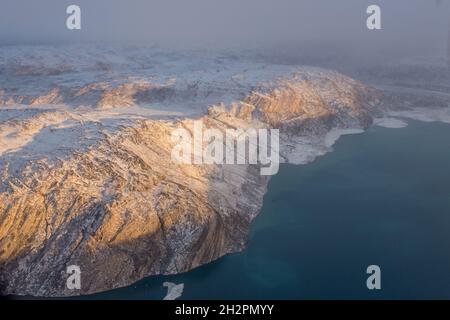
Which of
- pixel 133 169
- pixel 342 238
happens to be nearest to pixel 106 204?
pixel 133 169

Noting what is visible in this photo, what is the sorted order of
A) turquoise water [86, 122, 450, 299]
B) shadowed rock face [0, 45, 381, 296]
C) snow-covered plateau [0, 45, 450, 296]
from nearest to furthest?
turquoise water [86, 122, 450, 299] < shadowed rock face [0, 45, 381, 296] < snow-covered plateau [0, 45, 450, 296]

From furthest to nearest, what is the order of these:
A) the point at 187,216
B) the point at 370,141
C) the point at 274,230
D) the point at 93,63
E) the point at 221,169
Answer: the point at 93,63 → the point at 370,141 → the point at 221,169 → the point at 274,230 → the point at 187,216

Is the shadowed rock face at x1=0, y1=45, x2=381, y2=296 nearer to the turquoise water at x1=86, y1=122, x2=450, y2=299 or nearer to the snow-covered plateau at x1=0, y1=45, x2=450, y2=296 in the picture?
the snow-covered plateau at x1=0, y1=45, x2=450, y2=296

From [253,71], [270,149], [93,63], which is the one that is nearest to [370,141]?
[270,149]

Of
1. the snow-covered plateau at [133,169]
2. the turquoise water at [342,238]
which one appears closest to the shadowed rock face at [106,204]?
the snow-covered plateau at [133,169]

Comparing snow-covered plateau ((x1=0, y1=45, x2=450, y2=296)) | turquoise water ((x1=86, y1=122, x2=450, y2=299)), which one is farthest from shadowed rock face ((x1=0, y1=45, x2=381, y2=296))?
turquoise water ((x1=86, y1=122, x2=450, y2=299))

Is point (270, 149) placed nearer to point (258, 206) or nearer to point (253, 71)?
point (258, 206)
